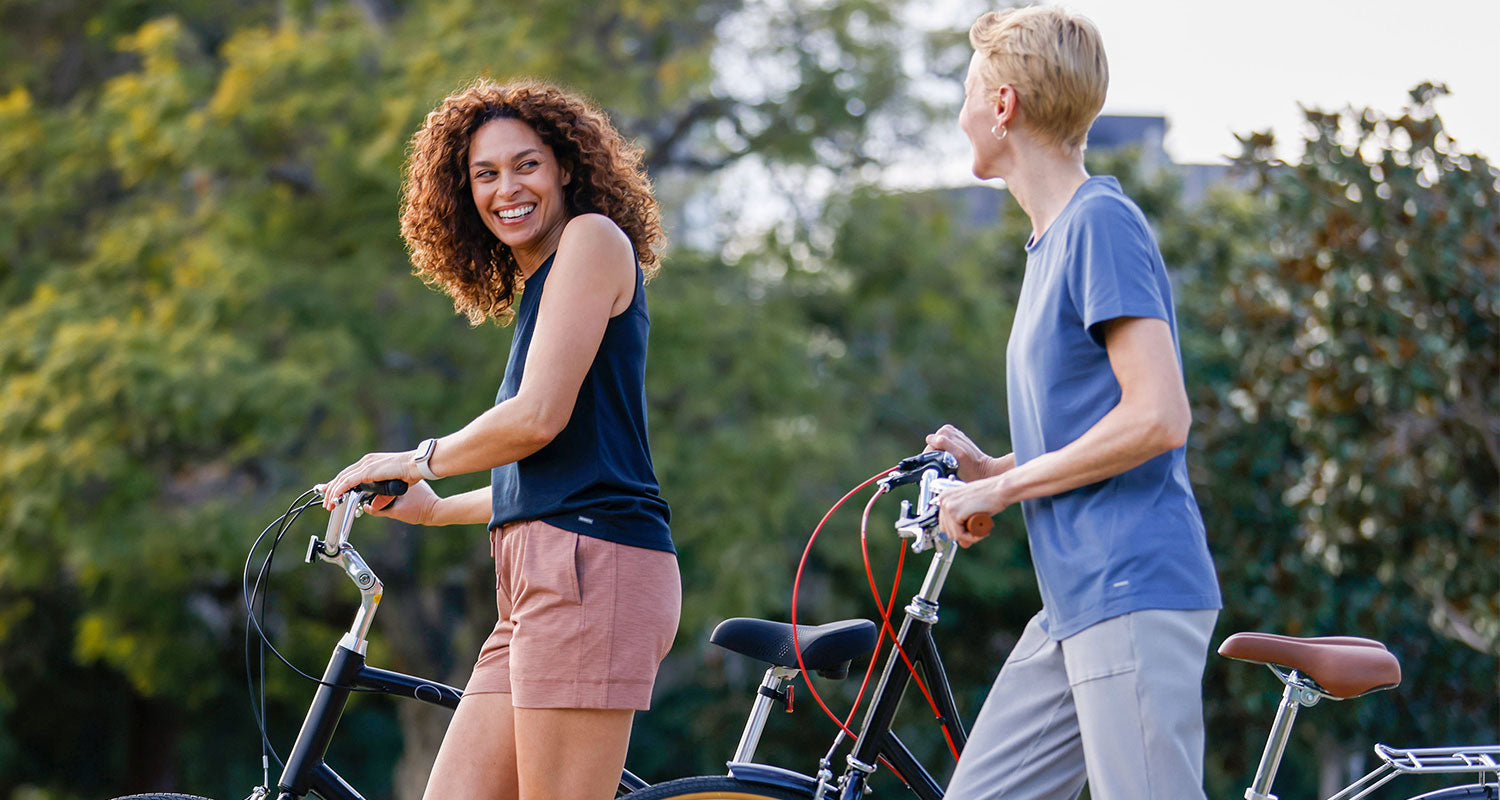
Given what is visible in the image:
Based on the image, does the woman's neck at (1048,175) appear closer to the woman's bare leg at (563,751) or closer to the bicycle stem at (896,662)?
the bicycle stem at (896,662)

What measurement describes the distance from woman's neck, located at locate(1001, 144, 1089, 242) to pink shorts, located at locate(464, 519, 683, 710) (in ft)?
2.56

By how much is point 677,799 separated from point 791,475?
7164 mm

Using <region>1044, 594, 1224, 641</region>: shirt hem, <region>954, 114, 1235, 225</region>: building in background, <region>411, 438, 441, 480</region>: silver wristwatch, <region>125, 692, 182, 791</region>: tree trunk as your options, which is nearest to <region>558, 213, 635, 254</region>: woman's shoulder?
<region>411, 438, 441, 480</region>: silver wristwatch

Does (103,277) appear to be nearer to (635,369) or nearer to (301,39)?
(301,39)

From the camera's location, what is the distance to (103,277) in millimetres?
9969

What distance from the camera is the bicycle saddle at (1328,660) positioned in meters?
2.23

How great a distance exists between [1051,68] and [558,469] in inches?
36.4

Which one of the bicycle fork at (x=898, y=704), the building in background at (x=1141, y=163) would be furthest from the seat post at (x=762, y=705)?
the building in background at (x=1141, y=163)

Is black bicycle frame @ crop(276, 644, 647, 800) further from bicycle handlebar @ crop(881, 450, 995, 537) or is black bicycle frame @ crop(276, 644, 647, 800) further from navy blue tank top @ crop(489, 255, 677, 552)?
bicycle handlebar @ crop(881, 450, 995, 537)

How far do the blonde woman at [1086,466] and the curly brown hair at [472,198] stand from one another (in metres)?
0.62

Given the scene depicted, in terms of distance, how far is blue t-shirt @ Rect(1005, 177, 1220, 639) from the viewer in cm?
186

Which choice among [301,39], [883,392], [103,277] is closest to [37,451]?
[103,277]

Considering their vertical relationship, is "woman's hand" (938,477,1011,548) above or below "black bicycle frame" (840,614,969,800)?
above

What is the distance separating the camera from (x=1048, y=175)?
2027 mm
